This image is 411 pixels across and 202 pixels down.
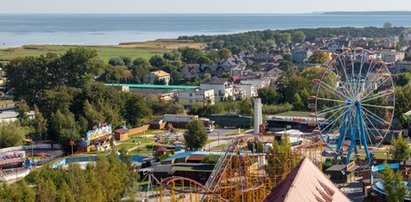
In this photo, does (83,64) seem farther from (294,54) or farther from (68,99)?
(294,54)

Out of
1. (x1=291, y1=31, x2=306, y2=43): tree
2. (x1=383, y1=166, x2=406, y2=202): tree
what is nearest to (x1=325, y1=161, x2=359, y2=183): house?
(x1=383, y1=166, x2=406, y2=202): tree

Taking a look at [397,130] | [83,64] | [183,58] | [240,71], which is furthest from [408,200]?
[183,58]

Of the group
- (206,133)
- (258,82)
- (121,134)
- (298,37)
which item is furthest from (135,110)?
(298,37)

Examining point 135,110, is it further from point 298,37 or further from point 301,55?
point 298,37

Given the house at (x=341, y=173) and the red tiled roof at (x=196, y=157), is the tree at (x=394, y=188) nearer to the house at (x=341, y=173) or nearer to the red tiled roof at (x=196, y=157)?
the house at (x=341, y=173)

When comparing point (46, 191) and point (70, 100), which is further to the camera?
point (70, 100)

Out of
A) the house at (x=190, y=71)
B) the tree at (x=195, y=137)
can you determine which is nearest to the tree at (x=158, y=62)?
the house at (x=190, y=71)

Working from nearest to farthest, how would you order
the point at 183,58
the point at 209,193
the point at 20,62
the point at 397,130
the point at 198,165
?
the point at 209,193
the point at 198,165
the point at 397,130
the point at 20,62
the point at 183,58

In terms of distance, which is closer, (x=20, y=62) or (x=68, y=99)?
(x=68, y=99)
